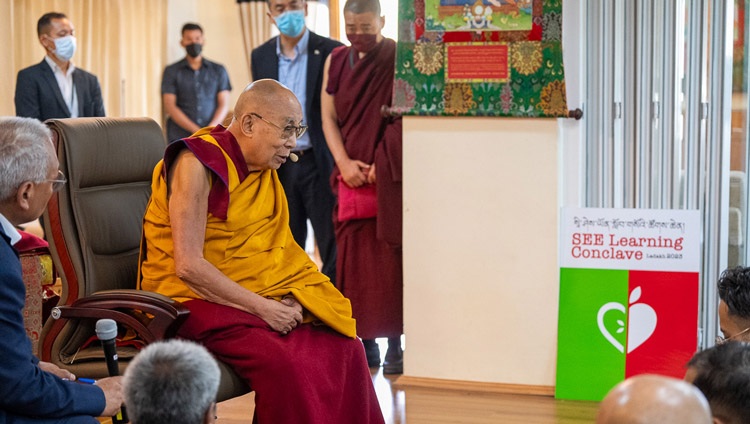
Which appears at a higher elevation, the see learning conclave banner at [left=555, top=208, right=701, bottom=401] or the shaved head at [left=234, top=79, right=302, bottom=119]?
the shaved head at [left=234, top=79, right=302, bottom=119]

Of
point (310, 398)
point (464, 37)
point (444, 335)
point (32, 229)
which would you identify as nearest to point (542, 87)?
point (464, 37)

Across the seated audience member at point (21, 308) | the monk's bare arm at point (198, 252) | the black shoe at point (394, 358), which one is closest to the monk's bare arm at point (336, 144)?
the black shoe at point (394, 358)

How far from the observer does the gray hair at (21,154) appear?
2.00 metres

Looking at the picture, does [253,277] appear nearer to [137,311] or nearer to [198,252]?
[198,252]

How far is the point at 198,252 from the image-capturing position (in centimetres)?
270

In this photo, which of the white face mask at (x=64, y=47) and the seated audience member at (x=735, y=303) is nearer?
the seated audience member at (x=735, y=303)

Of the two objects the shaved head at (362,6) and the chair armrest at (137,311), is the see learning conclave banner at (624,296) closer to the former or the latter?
the shaved head at (362,6)

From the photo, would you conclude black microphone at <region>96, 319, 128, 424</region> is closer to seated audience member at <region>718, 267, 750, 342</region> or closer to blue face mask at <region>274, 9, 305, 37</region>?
seated audience member at <region>718, 267, 750, 342</region>

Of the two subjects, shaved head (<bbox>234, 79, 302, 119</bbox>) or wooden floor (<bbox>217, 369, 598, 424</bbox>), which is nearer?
shaved head (<bbox>234, 79, 302, 119</bbox>)

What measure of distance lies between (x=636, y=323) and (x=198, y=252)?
1660 millimetres

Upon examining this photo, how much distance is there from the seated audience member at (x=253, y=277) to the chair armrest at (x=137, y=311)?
0.11 m

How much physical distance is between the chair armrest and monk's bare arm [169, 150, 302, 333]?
11 cm

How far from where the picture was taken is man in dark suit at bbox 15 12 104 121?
219 inches

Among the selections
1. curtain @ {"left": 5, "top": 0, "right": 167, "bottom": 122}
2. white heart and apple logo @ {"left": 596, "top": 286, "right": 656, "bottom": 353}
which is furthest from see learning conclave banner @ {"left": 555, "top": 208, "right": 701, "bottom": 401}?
curtain @ {"left": 5, "top": 0, "right": 167, "bottom": 122}
